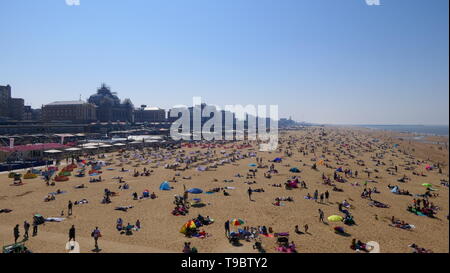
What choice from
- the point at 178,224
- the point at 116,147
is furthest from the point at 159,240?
the point at 116,147

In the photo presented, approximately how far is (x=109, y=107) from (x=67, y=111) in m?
16.9

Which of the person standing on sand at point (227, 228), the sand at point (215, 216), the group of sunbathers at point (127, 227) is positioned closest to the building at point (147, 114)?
the sand at point (215, 216)

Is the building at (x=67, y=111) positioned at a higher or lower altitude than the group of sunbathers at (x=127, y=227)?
higher

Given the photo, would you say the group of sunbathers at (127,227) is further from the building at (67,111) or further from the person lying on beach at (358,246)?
the building at (67,111)

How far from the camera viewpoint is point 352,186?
27.6m

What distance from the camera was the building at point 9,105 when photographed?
85.1 meters

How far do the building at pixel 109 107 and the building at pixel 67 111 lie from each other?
10.6 m

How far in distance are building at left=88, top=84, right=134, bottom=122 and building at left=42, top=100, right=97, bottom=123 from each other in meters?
10.6

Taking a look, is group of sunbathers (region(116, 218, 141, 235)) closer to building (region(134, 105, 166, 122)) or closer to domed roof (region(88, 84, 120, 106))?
domed roof (region(88, 84, 120, 106))

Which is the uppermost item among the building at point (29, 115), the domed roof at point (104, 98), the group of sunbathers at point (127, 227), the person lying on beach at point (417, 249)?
the domed roof at point (104, 98)

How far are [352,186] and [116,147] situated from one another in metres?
46.8

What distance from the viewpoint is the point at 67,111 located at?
90.1m

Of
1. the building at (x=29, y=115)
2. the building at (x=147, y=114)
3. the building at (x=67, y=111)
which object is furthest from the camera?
the building at (x=147, y=114)

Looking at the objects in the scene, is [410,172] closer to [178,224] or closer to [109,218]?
[178,224]
